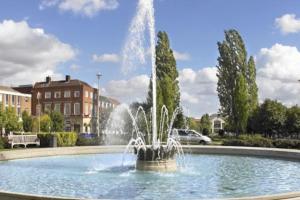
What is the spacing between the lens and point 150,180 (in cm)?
1723

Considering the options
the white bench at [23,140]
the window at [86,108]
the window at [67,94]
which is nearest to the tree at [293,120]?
the white bench at [23,140]

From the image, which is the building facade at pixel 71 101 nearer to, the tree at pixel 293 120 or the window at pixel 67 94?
the window at pixel 67 94

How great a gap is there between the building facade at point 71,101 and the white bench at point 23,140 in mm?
63106

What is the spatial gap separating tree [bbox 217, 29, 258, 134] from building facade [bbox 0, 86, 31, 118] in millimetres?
46760

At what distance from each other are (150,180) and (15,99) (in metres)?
83.5

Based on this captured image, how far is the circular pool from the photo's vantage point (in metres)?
14.4

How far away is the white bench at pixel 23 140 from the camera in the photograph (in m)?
35.5

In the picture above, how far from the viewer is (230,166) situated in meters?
22.6

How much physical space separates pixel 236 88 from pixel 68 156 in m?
29.9

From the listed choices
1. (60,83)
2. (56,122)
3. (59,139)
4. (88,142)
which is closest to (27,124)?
(56,122)

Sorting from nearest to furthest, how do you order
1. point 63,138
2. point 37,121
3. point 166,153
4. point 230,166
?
1. point 166,153
2. point 230,166
3. point 63,138
4. point 37,121

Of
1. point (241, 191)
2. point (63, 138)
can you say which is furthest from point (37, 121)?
point (241, 191)

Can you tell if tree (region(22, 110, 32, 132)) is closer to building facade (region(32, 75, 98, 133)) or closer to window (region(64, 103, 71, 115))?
building facade (region(32, 75, 98, 133))

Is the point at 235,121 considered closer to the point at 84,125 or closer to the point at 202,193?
the point at 202,193
